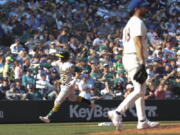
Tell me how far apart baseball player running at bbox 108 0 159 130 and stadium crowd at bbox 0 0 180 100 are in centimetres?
726

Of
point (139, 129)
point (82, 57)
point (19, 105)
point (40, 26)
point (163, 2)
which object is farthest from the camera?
point (163, 2)

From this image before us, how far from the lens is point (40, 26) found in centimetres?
2105

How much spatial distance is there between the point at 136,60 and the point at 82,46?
11.4m

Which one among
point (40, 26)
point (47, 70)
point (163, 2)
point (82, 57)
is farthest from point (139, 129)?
point (163, 2)

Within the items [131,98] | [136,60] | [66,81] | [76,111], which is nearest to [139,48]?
[136,60]

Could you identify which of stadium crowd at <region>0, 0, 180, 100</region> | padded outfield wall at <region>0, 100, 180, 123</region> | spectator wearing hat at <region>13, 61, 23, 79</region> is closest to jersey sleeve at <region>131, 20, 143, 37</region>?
padded outfield wall at <region>0, 100, 180, 123</region>

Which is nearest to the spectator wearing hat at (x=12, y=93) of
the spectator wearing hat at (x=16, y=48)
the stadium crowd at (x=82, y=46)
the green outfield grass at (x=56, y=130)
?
the stadium crowd at (x=82, y=46)

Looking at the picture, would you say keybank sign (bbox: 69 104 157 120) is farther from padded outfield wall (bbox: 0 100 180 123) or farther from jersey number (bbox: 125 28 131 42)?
jersey number (bbox: 125 28 131 42)

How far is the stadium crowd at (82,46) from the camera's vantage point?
1684cm

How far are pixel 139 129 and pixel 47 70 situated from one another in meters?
8.73

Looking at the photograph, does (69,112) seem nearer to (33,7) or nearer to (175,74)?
(175,74)

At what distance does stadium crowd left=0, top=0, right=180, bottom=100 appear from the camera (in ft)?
55.3

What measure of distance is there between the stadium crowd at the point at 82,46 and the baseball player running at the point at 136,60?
7264 millimetres

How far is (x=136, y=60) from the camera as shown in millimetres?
8961
